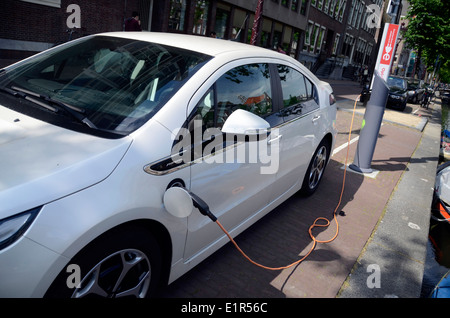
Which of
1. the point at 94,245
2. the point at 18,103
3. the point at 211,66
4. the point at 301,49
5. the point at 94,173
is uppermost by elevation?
the point at 301,49

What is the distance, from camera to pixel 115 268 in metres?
2.03

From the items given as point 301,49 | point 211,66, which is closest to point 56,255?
point 211,66

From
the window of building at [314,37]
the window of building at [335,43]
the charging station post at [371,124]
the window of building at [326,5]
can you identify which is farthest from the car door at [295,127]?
the window of building at [335,43]

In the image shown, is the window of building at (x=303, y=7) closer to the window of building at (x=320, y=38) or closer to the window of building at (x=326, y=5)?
the window of building at (x=326, y=5)

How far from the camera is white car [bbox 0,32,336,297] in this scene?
166cm

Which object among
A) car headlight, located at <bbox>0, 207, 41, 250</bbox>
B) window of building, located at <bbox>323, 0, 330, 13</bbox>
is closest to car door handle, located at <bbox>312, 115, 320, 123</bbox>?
car headlight, located at <bbox>0, 207, 41, 250</bbox>

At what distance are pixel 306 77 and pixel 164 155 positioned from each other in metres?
2.71

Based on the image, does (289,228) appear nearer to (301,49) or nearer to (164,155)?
(164,155)

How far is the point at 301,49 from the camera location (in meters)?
34.1

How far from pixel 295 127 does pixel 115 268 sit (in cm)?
238

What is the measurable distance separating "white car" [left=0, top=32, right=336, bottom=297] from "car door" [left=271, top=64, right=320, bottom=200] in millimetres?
39

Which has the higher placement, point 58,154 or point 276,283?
point 58,154

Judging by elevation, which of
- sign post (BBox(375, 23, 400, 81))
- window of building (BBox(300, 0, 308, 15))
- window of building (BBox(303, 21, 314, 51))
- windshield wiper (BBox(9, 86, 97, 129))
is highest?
window of building (BBox(300, 0, 308, 15))

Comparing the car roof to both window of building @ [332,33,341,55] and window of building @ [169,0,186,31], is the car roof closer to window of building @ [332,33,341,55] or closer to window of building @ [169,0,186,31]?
window of building @ [169,0,186,31]
